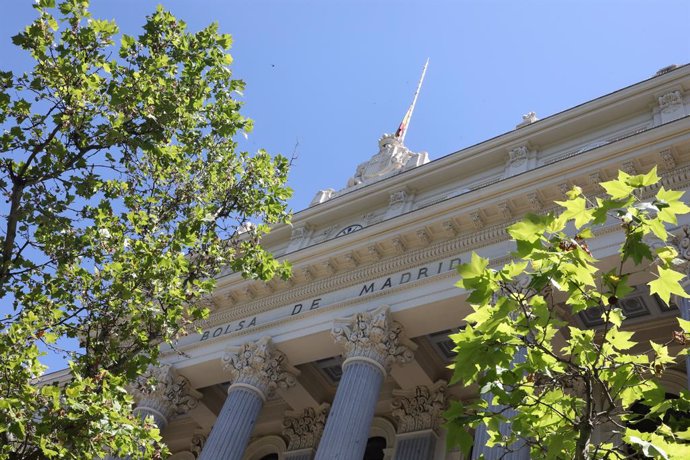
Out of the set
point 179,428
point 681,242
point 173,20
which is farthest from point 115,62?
point 179,428

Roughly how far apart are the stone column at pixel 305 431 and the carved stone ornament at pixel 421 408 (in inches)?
99.3

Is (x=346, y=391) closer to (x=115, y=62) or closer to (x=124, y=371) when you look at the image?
(x=124, y=371)

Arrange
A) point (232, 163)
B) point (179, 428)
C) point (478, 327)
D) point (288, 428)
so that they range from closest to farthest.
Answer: point (478, 327) → point (232, 163) → point (288, 428) → point (179, 428)

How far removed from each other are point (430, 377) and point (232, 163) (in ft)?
26.7

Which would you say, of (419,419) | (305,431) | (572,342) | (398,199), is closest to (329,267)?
(398,199)

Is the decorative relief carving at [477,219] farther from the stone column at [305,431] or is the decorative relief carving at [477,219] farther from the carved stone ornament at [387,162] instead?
the stone column at [305,431]

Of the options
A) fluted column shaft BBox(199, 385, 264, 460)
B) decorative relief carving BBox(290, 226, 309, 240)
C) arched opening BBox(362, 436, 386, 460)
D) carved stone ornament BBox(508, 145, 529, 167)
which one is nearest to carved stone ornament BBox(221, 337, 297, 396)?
fluted column shaft BBox(199, 385, 264, 460)

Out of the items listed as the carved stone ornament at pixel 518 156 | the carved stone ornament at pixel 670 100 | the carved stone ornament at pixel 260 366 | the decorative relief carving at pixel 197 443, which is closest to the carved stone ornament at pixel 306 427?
the carved stone ornament at pixel 260 366

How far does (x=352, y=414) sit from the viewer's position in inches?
579

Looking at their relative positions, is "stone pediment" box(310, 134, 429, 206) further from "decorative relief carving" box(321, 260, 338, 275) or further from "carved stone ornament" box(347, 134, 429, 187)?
"decorative relief carving" box(321, 260, 338, 275)

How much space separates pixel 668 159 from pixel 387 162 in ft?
32.5

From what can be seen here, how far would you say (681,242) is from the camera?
12070 millimetres

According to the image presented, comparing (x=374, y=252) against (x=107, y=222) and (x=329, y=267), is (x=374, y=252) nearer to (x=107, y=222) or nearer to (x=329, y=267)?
(x=329, y=267)

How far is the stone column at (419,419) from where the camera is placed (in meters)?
17.3
